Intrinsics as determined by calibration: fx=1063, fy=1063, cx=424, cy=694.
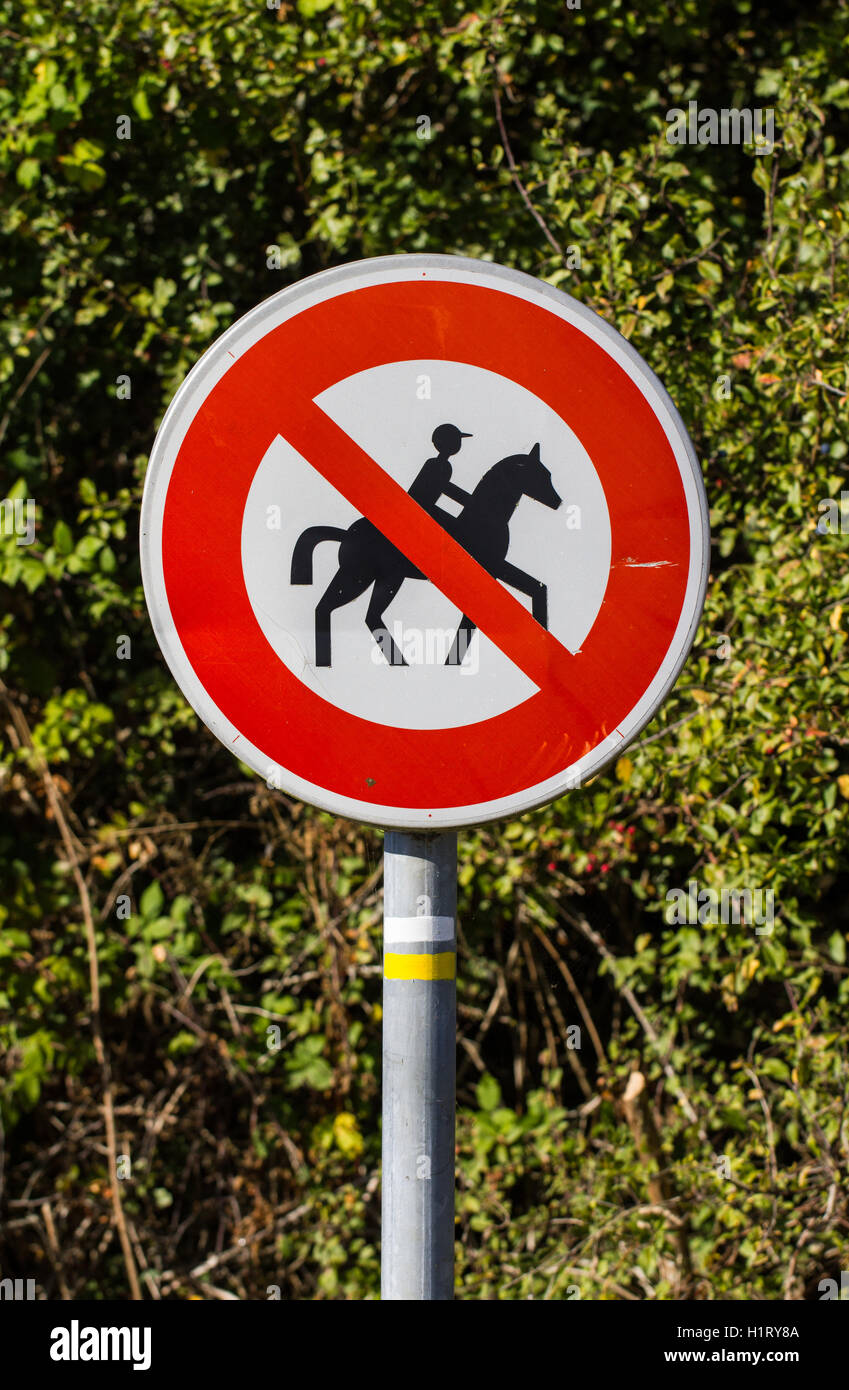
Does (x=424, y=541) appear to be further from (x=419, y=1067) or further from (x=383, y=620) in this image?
(x=419, y=1067)

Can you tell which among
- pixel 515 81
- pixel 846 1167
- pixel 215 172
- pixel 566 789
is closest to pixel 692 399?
pixel 515 81

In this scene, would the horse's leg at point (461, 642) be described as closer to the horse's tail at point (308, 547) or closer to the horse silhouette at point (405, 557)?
the horse silhouette at point (405, 557)

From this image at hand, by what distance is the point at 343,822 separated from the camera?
2.78 metres

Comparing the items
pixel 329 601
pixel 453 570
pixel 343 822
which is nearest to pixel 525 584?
pixel 453 570

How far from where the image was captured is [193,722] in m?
2.81

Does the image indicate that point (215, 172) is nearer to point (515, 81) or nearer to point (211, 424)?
point (515, 81)

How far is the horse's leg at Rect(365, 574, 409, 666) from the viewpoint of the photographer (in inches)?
40.9

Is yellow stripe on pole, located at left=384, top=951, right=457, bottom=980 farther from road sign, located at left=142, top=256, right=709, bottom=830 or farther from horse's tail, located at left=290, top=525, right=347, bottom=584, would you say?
horse's tail, located at left=290, top=525, right=347, bottom=584

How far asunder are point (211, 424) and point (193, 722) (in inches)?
70.7

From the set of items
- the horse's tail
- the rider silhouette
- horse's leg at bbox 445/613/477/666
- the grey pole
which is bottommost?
the grey pole

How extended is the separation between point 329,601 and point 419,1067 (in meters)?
0.46

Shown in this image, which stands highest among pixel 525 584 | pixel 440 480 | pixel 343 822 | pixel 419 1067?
pixel 440 480

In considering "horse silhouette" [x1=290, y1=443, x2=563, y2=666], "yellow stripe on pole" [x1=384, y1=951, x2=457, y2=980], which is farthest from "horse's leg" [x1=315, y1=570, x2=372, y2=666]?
"yellow stripe on pole" [x1=384, y1=951, x2=457, y2=980]

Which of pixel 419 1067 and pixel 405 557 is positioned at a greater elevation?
pixel 405 557
